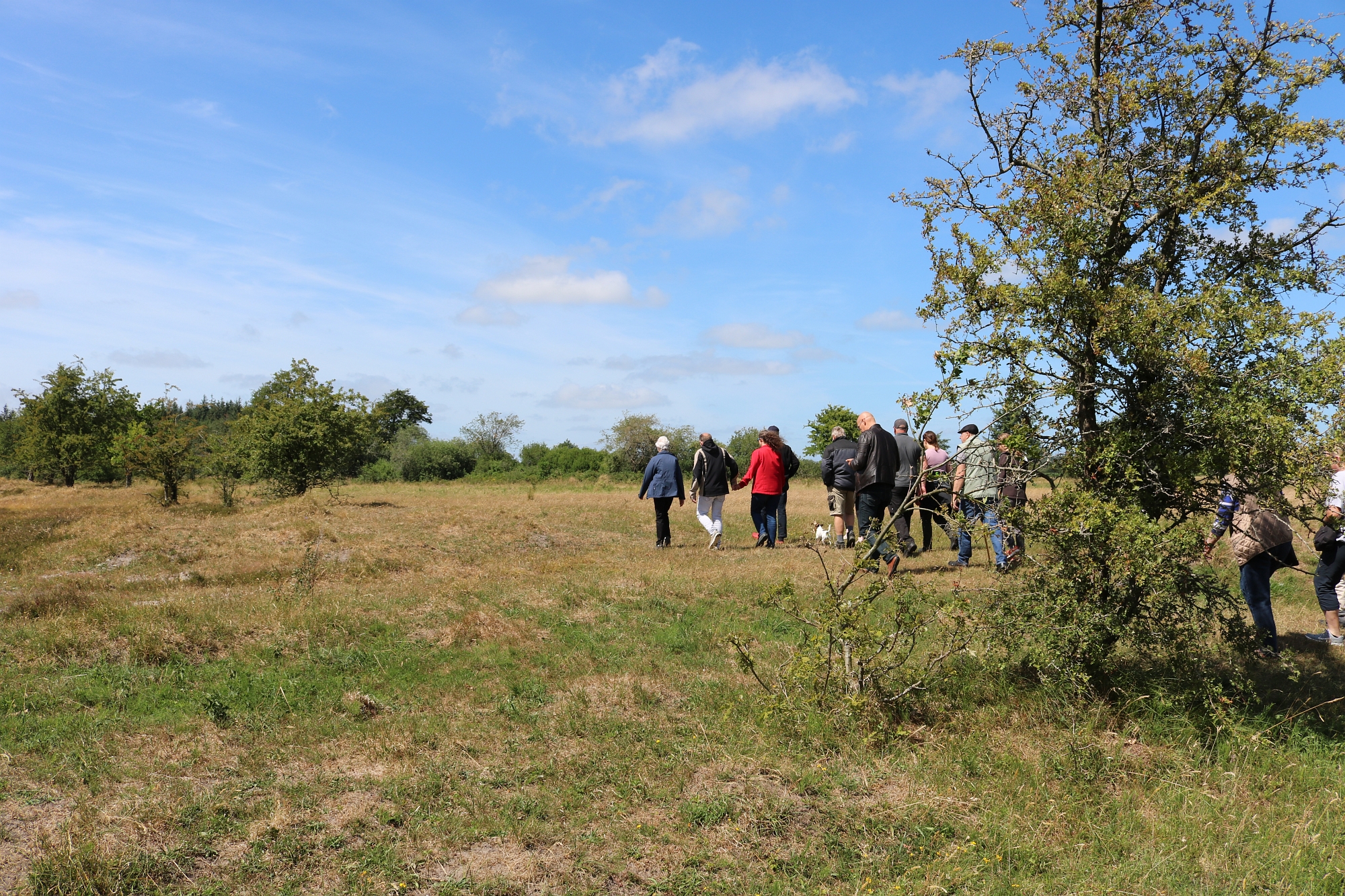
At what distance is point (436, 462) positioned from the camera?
5644cm

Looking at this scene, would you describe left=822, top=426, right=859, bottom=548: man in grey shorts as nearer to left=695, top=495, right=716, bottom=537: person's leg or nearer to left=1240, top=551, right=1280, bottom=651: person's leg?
left=695, top=495, right=716, bottom=537: person's leg

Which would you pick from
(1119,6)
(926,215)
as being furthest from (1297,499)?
(1119,6)

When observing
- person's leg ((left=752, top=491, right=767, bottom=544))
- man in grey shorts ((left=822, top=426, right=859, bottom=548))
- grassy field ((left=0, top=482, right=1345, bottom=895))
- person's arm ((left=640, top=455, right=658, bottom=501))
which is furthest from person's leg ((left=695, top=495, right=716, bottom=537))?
grassy field ((left=0, top=482, right=1345, bottom=895))

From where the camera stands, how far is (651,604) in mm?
9242

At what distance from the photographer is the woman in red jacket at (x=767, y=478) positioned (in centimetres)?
1320

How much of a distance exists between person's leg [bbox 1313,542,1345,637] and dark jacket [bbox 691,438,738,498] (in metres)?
7.92

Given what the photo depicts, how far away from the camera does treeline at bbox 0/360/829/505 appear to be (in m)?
23.4

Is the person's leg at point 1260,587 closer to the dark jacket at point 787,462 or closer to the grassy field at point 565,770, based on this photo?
the grassy field at point 565,770

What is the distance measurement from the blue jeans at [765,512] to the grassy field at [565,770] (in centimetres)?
466

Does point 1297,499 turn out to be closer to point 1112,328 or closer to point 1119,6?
point 1112,328

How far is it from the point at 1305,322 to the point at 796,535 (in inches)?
445

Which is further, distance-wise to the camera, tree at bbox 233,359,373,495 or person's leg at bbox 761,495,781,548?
tree at bbox 233,359,373,495

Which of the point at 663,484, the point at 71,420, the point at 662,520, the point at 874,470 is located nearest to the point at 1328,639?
the point at 874,470

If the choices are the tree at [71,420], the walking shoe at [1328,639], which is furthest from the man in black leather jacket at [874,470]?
the tree at [71,420]
